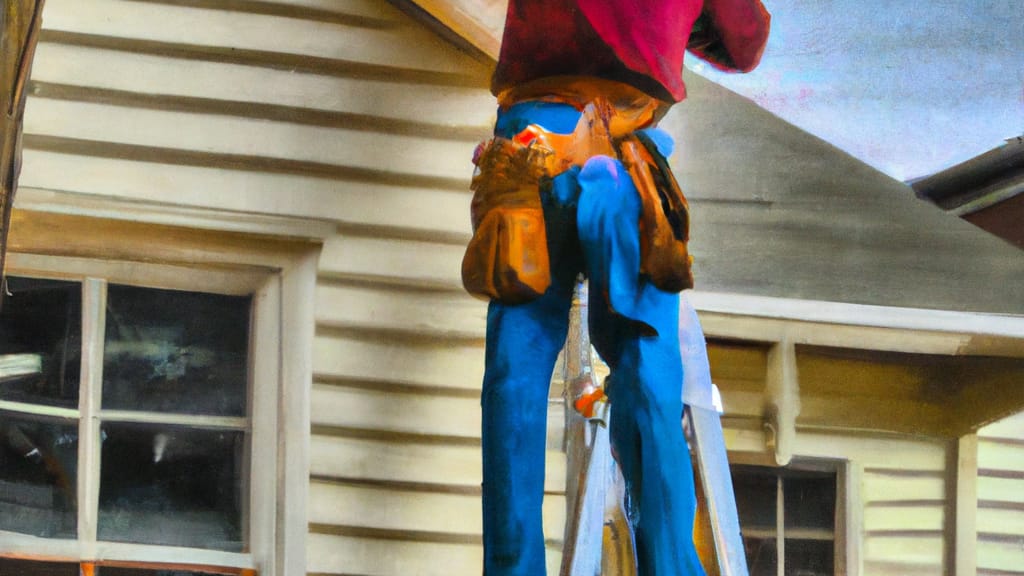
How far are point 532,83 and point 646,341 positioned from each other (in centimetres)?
37

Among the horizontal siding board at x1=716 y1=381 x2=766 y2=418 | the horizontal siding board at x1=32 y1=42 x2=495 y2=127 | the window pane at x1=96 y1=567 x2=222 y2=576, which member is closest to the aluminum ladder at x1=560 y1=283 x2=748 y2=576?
the horizontal siding board at x1=716 y1=381 x2=766 y2=418

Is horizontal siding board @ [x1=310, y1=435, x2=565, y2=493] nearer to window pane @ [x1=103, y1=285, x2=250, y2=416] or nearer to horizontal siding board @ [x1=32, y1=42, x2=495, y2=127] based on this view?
window pane @ [x1=103, y1=285, x2=250, y2=416]

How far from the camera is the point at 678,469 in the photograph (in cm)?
181

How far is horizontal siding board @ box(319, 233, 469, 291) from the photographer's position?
2.12 meters

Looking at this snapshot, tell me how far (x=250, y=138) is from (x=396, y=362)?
393 millimetres

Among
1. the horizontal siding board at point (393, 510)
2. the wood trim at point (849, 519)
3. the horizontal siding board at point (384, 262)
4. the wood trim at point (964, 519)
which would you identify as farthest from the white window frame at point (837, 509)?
the horizontal siding board at point (384, 262)

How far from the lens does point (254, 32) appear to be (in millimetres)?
2137

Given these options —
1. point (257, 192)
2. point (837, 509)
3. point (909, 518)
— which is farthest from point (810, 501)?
point (257, 192)

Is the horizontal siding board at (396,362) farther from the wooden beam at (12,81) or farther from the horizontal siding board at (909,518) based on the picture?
the horizontal siding board at (909,518)

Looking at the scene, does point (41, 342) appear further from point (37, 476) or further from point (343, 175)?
point (343, 175)

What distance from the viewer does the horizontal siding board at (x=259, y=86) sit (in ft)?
6.91

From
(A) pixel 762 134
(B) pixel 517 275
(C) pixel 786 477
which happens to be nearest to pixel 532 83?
(B) pixel 517 275

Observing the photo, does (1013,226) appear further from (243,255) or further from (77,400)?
(77,400)

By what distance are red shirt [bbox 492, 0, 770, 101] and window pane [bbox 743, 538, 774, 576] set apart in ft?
2.20
